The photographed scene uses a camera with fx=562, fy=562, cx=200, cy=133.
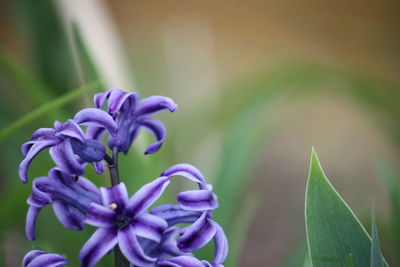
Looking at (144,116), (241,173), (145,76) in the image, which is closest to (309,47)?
(145,76)

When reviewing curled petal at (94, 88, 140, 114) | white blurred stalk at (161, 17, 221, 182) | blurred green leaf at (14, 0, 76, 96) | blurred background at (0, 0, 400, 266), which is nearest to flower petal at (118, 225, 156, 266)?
curled petal at (94, 88, 140, 114)

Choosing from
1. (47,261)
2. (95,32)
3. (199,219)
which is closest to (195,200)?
(199,219)

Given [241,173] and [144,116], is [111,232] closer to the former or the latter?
[144,116]

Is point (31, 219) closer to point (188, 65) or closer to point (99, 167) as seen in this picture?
point (99, 167)

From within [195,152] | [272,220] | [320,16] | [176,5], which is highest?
[176,5]

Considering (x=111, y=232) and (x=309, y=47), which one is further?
(x=309, y=47)

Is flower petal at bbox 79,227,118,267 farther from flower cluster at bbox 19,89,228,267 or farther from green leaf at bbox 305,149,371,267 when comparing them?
green leaf at bbox 305,149,371,267
